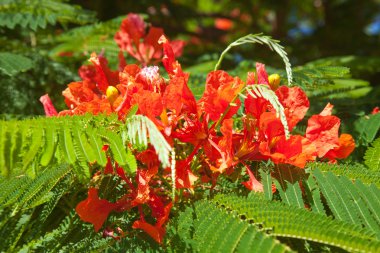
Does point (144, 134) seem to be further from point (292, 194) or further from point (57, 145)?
point (292, 194)

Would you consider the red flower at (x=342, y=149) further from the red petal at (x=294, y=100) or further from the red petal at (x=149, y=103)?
the red petal at (x=149, y=103)

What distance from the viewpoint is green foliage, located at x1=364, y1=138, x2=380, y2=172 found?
1.38 m

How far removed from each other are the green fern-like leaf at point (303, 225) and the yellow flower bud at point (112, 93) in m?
0.42

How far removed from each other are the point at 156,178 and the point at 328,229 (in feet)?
1.56

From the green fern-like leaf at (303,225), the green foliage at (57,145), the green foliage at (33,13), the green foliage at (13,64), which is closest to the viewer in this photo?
the green fern-like leaf at (303,225)

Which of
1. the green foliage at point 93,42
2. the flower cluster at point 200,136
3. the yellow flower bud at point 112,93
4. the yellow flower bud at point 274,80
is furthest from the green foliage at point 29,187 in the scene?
the green foliage at point 93,42

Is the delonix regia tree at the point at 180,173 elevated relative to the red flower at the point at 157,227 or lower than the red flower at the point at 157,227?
elevated

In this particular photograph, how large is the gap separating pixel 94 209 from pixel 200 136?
0.31 metres

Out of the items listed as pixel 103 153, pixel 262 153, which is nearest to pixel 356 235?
pixel 262 153

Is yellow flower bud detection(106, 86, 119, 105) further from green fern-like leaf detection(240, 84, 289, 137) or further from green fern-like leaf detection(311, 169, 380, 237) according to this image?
green fern-like leaf detection(311, 169, 380, 237)

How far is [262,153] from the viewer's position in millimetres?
1236

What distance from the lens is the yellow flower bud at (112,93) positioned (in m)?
1.32

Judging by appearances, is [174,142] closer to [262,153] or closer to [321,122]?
[262,153]

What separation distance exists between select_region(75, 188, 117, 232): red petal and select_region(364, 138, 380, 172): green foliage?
0.70m
